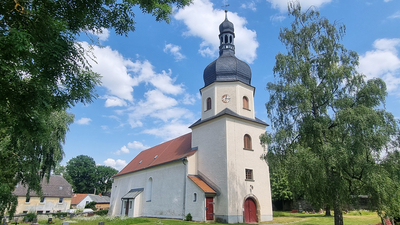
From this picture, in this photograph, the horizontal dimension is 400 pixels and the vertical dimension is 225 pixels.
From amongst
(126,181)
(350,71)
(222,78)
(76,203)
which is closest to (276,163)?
(350,71)

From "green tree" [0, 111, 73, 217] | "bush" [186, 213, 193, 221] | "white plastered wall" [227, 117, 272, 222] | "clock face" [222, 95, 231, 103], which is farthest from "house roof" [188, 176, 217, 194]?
"green tree" [0, 111, 73, 217]

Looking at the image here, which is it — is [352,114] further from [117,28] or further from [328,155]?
[117,28]

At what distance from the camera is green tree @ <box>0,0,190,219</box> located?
5266mm

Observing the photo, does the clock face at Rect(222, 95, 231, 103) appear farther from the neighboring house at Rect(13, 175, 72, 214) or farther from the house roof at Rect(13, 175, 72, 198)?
the house roof at Rect(13, 175, 72, 198)

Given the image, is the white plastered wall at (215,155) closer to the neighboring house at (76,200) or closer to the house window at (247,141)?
the house window at (247,141)

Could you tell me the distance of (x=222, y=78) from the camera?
78.5 feet

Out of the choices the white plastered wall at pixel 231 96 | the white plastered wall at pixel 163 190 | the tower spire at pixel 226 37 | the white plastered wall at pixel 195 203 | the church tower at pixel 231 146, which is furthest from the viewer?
the tower spire at pixel 226 37

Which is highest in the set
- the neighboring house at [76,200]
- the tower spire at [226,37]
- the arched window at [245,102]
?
the tower spire at [226,37]

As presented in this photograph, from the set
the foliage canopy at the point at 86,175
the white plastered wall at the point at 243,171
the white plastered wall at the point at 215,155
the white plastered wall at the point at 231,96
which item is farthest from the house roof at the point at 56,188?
the white plastered wall at the point at 243,171

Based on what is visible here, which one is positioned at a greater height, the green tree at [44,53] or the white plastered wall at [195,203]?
the green tree at [44,53]

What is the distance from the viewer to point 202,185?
68.1 feet

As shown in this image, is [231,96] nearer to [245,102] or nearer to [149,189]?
[245,102]

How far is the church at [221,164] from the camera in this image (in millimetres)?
20078

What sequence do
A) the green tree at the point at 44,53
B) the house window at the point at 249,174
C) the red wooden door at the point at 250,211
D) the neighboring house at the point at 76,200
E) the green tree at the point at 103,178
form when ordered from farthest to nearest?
1. the green tree at the point at 103,178
2. the neighboring house at the point at 76,200
3. the house window at the point at 249,174
4. the red wooden door at the point at 250,211
5. the green tree at the point at 44,53
